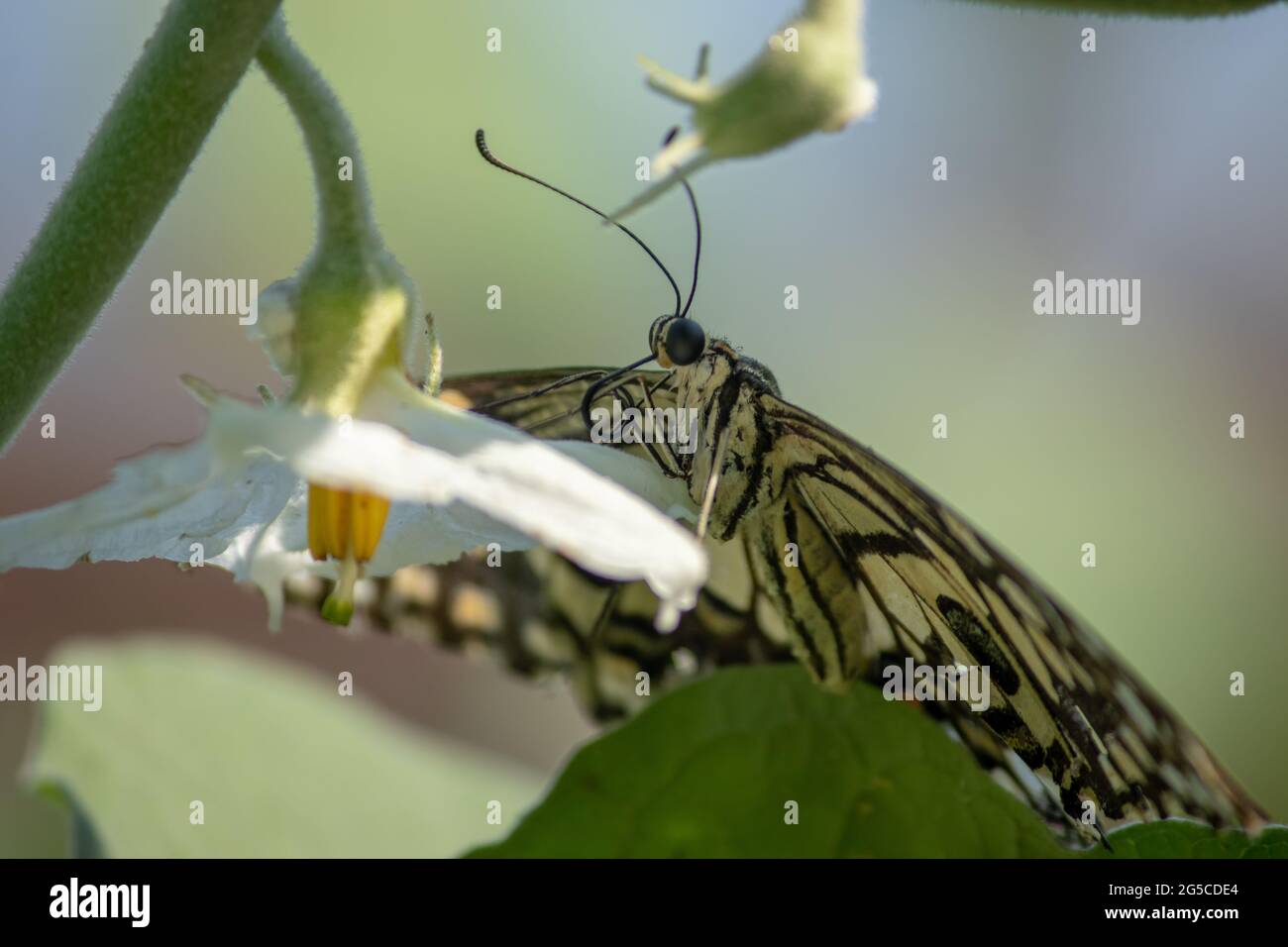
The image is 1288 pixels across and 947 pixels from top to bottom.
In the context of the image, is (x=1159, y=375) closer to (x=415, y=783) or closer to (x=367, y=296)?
(x=415, y=783)

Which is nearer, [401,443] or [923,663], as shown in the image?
[401,443]

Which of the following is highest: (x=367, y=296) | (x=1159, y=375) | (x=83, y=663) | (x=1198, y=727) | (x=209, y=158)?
(x=209, y=158)

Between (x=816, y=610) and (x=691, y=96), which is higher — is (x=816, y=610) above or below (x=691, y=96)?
below

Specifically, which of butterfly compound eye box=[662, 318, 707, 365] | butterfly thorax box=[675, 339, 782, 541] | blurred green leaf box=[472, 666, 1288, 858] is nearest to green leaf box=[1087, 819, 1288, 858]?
blurred green leaf box=[472, 666, 1288, 858]

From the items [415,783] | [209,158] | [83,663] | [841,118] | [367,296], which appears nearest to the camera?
[841,118]

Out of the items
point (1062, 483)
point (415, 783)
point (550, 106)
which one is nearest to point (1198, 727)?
point (1062, 483)

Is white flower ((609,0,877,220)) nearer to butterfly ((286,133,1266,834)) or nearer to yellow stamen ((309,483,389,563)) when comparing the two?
yellow stamen ((309,483,389,563))

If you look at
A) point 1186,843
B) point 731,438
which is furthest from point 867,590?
point 1186,843
